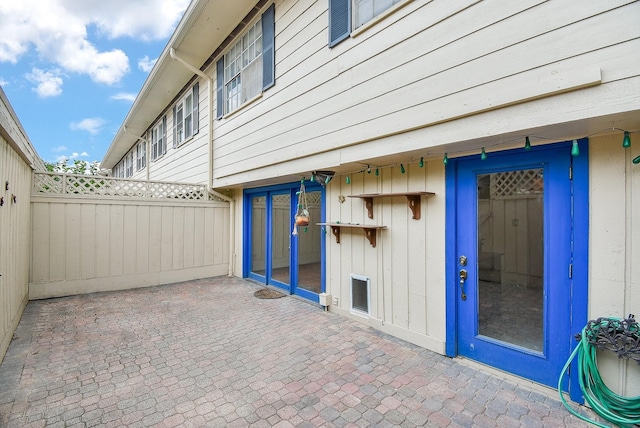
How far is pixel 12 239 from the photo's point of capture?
11.3 feet

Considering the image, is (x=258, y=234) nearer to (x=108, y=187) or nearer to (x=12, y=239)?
(x=108, y=187)

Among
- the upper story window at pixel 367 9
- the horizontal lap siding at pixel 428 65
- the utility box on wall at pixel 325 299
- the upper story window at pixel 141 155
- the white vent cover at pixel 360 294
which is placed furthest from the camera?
the upper story window at pixel 141 155

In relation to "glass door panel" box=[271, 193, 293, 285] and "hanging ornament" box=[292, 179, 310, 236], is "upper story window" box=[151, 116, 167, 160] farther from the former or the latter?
"hanging ornament" box=[292, 179, 310, 236]

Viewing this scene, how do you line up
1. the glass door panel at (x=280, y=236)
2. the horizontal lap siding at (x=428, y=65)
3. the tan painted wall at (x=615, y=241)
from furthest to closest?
the glass door panel at (x=280, y=236) → the tan painted wall at (x=615, y=241) → the horizontal lap siding at (x=428, y=65)

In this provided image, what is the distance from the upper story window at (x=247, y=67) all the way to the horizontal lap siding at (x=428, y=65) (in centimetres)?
24

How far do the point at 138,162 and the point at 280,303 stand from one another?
12050 mm

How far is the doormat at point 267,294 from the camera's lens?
5203 millimetres

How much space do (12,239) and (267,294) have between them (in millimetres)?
3550

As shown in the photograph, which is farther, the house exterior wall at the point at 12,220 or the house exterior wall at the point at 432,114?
the house exterior wall at the point at 12,220

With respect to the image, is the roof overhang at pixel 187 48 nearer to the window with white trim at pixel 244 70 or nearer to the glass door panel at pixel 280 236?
the window with white trim at pixel 244 70

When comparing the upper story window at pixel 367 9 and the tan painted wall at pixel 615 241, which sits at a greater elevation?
the upper story window at pixel 367 9

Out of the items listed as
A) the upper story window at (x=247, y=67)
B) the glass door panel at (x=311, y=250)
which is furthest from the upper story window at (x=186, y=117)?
the glass door panel at (x=311, y=250)

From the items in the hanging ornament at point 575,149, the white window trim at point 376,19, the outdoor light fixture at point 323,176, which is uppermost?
the white window trim at point 376,19

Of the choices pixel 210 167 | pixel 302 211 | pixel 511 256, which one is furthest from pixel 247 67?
pixel 511 256
